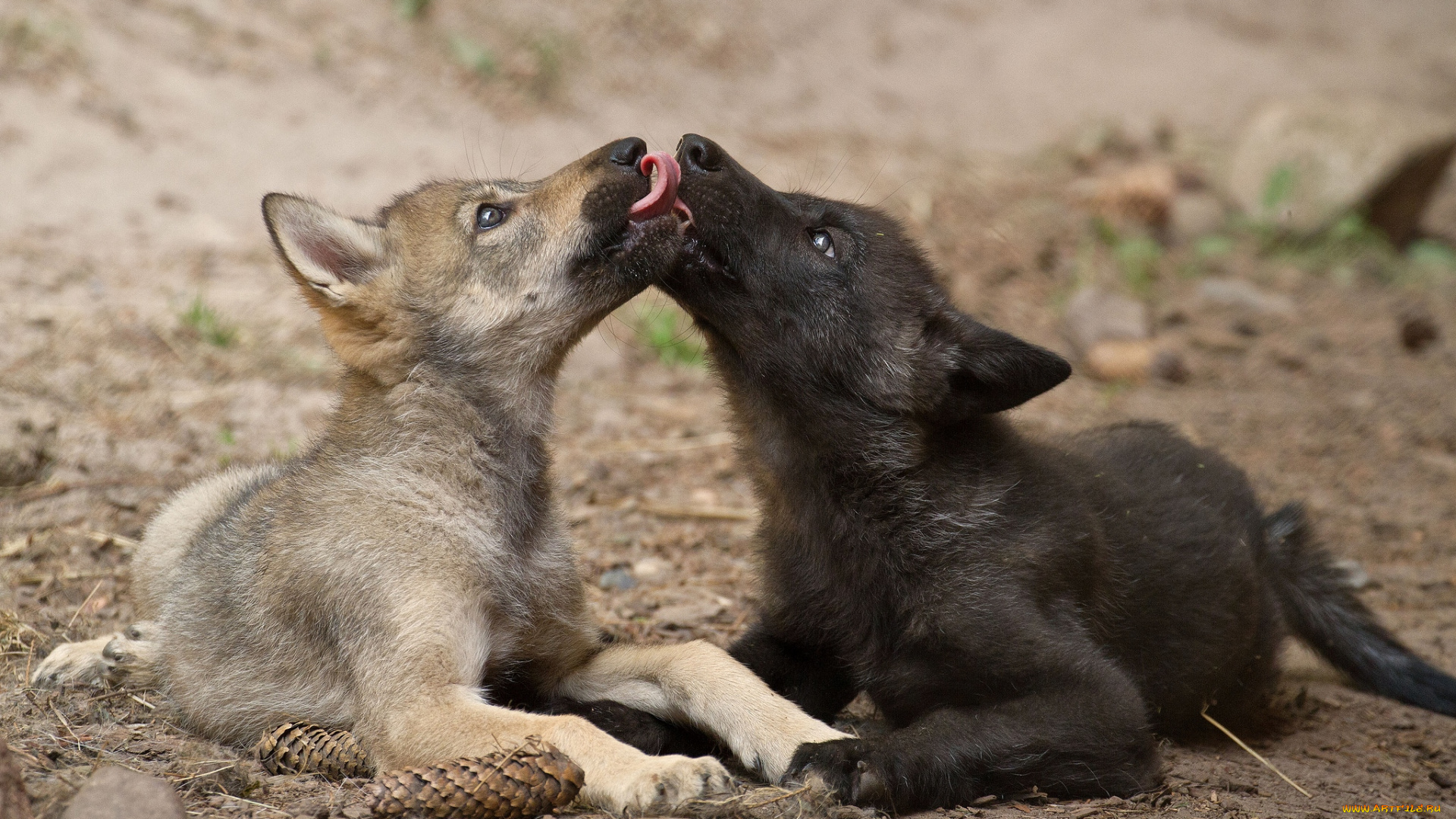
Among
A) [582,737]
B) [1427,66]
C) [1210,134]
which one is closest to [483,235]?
[582,737]

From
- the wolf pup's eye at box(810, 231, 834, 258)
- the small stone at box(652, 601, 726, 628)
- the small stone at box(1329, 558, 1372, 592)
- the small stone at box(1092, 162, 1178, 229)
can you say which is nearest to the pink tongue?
→ the wolf pup's eye at box(810, 231, 834, 258)

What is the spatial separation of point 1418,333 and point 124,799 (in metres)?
9.90

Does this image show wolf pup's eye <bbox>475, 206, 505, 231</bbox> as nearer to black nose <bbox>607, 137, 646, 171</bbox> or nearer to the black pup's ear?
black nose <bbox>607, 137, 646, 171</bbox>

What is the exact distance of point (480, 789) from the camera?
328 centimetres

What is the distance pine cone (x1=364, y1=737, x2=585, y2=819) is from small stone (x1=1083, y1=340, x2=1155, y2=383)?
268 inches

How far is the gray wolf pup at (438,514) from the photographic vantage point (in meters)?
3.92

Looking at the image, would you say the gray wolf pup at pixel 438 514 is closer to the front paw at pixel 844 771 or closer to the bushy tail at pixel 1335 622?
the front paw at pixel 844 771

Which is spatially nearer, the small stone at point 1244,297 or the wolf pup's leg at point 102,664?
the wolf pup's leg at point 102,664

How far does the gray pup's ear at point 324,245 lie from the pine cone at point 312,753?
143cm

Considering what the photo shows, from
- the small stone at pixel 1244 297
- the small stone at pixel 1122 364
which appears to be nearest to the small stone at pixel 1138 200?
the small stone at pixel 1244 297

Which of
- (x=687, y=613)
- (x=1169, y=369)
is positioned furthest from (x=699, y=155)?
(x=1169, y=369)

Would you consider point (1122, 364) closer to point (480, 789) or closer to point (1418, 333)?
point (1418, 333)

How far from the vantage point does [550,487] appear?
454cm

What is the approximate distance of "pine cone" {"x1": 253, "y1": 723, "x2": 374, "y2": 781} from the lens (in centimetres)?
381
